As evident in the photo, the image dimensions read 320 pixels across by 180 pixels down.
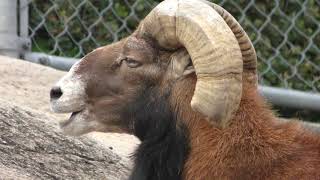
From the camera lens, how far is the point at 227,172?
14.2 ft

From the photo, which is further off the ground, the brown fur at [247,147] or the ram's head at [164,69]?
the ram's head at [164,69]

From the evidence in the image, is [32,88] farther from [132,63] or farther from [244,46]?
[244,46]

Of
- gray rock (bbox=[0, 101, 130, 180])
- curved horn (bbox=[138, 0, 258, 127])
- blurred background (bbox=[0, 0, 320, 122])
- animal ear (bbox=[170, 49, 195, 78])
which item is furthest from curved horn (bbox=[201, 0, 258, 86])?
blurred background (bbox=[0, 0, 320, 122])

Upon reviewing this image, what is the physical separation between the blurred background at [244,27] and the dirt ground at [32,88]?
0.19 meters

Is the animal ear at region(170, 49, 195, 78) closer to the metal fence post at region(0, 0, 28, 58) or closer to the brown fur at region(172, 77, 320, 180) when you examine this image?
the brown fur at region(172, 77, 320, 180)

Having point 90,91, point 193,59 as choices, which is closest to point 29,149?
point 90,91

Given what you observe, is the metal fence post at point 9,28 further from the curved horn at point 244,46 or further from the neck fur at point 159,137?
the curved horn at point 244,46

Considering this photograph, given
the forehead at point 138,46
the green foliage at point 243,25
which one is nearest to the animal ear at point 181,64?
the forehead at point 138,46

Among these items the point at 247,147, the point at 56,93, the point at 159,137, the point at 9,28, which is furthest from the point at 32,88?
the point at 247,147

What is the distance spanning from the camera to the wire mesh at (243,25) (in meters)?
7.37

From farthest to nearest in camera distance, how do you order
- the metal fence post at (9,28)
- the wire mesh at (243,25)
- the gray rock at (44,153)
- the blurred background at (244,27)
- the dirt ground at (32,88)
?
the wire mesh at (243,25)
the blurred background at (244,27)
the metal fence post at (9,28)
the dirt ground at (32,88)
the gray rock at (44,153)

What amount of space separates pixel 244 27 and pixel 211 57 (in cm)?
320

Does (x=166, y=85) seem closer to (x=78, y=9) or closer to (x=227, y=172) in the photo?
(x=227, y=172)

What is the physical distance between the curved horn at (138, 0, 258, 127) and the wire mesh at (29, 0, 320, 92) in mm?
2963
